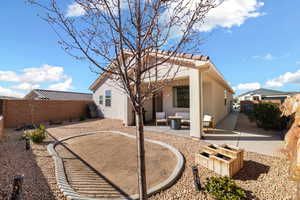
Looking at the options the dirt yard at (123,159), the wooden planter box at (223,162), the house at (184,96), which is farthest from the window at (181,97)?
the wooden planter box at (223,162)

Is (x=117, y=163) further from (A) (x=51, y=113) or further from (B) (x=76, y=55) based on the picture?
(A) (x=51, y=113)

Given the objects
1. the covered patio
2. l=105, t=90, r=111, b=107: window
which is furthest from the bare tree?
l=105, t=90, r=111, b=107: window

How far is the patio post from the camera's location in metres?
6.11

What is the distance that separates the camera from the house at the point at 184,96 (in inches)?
233

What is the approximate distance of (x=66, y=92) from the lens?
20.8m

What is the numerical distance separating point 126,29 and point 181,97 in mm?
8403

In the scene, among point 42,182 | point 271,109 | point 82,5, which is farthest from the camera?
point 271,109

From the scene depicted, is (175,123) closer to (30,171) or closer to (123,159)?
(123,159)

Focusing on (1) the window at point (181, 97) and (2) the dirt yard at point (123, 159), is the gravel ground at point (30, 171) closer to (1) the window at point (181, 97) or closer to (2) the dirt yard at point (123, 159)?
(2) the dirt yard at point (123, 159)

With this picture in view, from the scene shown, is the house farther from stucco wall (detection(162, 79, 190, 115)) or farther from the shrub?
the shrub

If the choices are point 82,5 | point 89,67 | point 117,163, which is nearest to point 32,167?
point 117,163

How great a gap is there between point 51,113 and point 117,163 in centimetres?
1101

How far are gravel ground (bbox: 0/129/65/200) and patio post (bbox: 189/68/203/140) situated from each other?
5.26 m

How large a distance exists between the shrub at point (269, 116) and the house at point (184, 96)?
242cm
